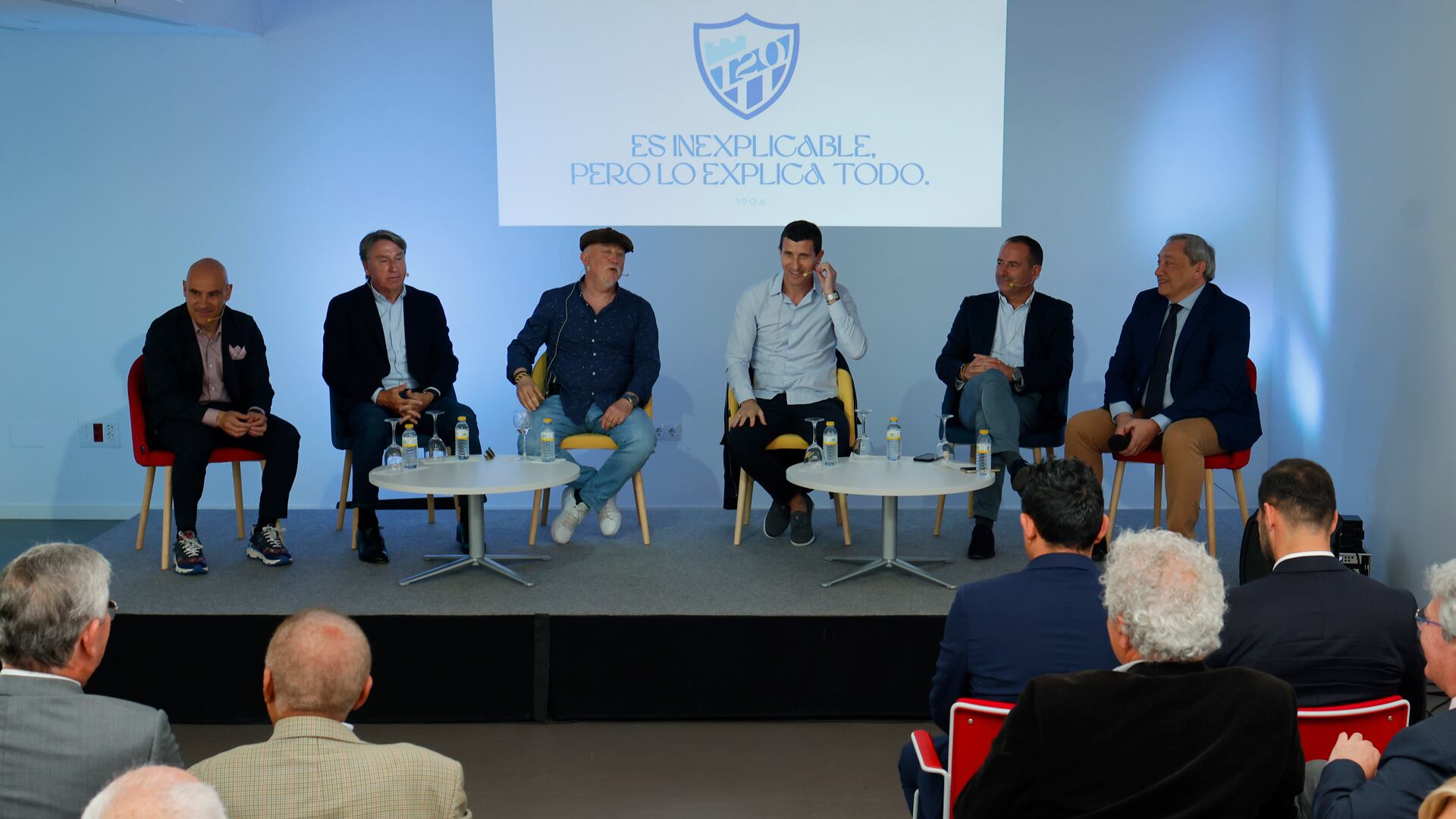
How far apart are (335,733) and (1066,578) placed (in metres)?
1.27

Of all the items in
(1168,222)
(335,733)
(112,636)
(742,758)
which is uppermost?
(1168,222)

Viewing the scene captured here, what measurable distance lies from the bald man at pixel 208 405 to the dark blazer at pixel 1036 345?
258cm

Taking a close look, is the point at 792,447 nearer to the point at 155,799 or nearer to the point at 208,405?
the point at 208,405

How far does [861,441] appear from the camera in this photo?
4664 millimetres

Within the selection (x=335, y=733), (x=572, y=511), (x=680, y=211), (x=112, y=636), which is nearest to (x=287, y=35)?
(x=680, y=211)

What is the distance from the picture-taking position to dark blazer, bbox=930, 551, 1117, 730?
7.24ft

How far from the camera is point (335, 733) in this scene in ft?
5.89

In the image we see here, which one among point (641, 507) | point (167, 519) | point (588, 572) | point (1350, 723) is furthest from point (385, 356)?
point (1350, 723)

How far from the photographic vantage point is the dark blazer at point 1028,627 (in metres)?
2.21

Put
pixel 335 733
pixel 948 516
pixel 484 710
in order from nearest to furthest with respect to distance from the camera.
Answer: pixel 335 733, pixel 484 710, pixel 948 516

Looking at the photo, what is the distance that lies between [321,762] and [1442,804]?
1.38 m

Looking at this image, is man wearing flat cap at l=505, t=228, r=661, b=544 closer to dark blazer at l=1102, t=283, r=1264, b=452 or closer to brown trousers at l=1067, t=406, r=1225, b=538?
brown trousers at l=1067, t=406, r=1225, b=538

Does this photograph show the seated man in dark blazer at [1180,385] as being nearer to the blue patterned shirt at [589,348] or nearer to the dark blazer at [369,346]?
the blue patterned shirt at [589,348]

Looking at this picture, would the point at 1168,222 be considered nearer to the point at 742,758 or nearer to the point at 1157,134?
the point at 1157,134
